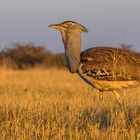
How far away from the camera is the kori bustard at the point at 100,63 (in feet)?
25.2

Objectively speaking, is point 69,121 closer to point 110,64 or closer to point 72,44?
point 110,64

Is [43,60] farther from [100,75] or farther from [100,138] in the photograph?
[100,138]

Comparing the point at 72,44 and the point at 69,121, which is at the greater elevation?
the point at 72,44

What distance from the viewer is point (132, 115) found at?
657cm

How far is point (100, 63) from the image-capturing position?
794 centimetres

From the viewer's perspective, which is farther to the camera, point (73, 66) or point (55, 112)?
point (73, 66)

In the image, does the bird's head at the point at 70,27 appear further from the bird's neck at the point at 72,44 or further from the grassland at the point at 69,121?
the grassland at the point at 69,121

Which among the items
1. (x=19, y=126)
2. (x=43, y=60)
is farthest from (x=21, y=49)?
(x=19, y=126)

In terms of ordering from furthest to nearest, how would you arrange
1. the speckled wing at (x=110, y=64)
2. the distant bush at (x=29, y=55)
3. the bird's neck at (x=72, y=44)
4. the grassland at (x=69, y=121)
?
the distant bush at (x=29, y=55)
the bird's neck at (x=72, y=44)
the speckled wing at (x=110, y=64)
the grassland at (x=69, y=121)

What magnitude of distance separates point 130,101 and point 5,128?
8.17 feet

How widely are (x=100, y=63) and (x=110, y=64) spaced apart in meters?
0.15

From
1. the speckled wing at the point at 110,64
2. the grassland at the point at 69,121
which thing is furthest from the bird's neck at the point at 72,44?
the grassland at the point at 69,121

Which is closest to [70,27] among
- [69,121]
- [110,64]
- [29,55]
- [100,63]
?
[100,63]

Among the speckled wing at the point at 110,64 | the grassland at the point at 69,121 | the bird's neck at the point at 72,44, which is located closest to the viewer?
the grassland at the point at 69,121
